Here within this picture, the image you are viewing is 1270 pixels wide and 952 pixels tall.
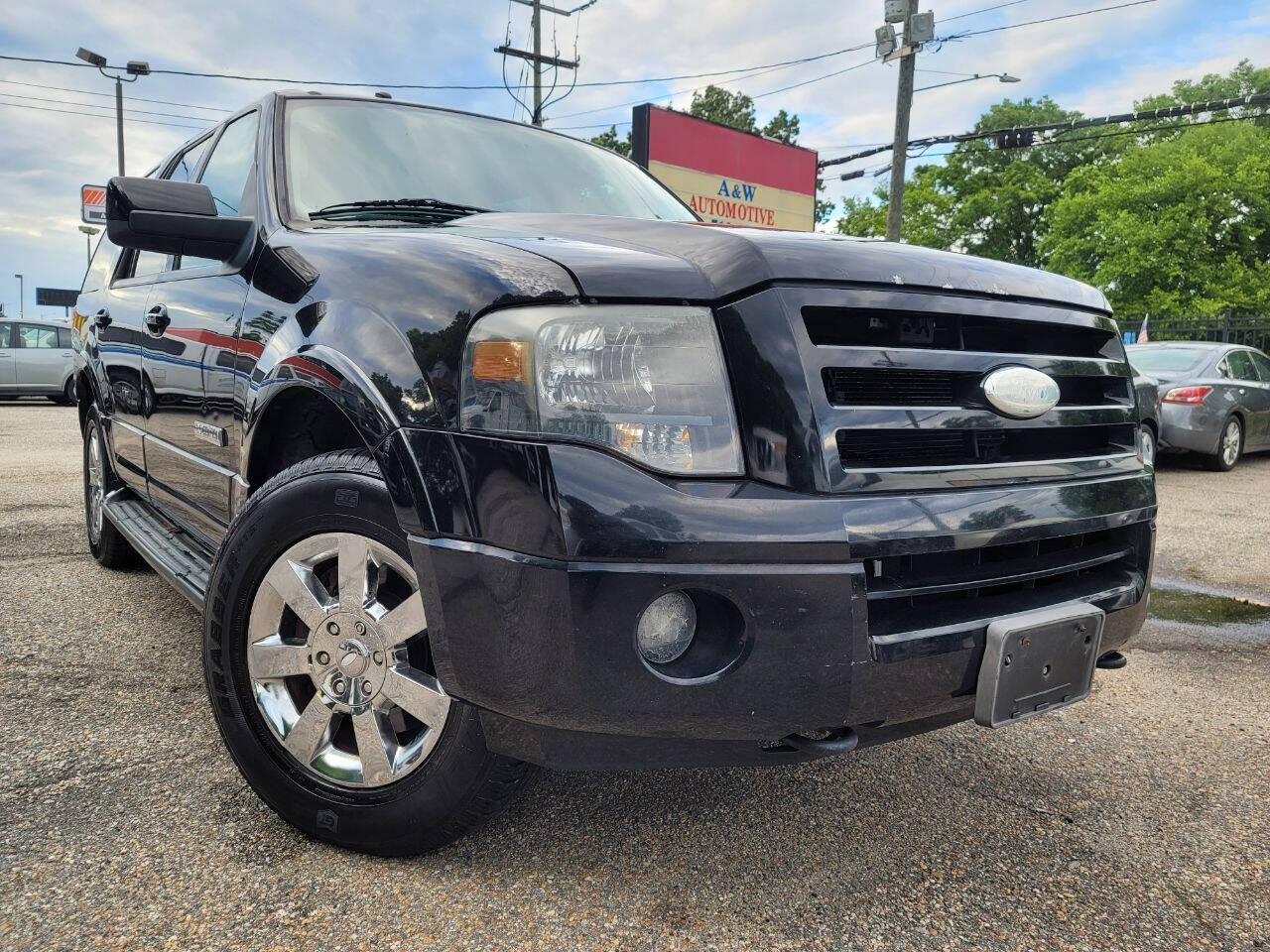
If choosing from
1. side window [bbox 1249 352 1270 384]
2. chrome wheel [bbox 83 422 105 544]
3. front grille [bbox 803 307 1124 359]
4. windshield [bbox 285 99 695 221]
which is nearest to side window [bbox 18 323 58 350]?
A: chrome wheel [bbox 83 422 105 544]

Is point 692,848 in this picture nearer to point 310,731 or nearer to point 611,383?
point 310,731

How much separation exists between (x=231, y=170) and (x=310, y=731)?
6.78ft

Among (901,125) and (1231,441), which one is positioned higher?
(901,125)

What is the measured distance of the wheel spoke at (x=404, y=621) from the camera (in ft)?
A: 5.78

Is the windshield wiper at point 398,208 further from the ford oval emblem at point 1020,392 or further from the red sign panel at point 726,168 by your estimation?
the red sign panel at point 726,168

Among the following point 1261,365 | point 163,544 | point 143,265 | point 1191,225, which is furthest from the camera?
point 1191,225

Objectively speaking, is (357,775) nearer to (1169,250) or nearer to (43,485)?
(43,485)

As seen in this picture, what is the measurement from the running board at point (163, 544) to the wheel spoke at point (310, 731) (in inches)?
23.0

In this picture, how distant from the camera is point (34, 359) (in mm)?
17859

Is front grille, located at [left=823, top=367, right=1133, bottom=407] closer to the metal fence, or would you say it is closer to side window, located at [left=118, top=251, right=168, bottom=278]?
side window, located at [left=118, top=251, right=168, bottom=278]

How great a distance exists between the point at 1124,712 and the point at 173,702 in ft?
9.63

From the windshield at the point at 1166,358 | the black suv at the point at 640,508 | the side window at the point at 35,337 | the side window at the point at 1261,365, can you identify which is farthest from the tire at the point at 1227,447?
the side window at the point at 35,337

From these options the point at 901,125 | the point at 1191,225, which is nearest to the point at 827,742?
the point at 901,125

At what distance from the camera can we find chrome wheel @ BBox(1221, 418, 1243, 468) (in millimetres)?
9609
